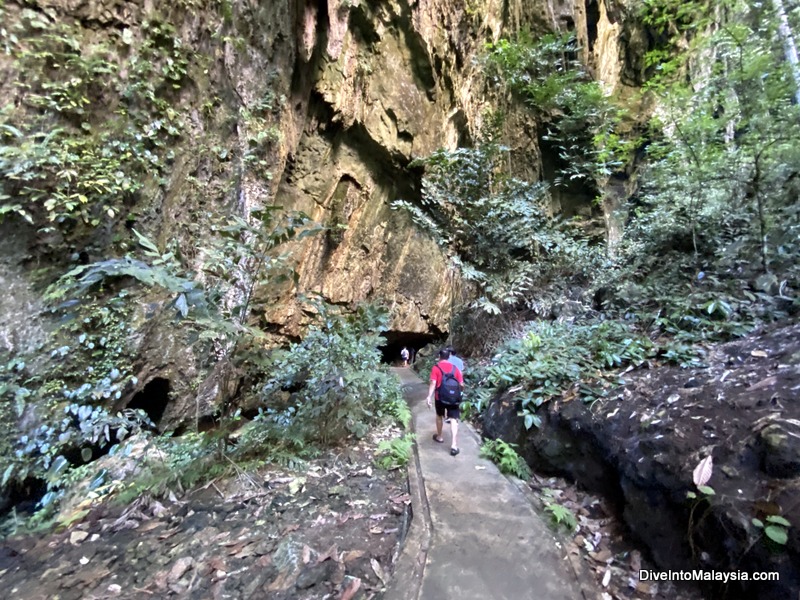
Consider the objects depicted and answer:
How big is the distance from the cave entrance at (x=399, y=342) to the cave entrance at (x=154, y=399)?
160 inches

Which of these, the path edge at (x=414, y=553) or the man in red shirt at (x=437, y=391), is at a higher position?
the man in red shirt at (x=437, y=391)

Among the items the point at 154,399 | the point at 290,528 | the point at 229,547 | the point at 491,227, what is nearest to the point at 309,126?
the point at 491,227

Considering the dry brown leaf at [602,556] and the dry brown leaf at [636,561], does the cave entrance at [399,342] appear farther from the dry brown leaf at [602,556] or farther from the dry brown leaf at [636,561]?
the dry brown leaf at [636,561]

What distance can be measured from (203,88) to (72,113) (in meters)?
1.83

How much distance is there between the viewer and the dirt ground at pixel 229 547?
8.07 ft

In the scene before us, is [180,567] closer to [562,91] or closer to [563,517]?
[563,517]

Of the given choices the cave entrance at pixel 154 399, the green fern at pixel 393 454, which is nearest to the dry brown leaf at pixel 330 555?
the green fern at pixel 393 454

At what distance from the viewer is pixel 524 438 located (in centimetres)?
482

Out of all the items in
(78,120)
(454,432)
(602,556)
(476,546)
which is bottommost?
(602,556)

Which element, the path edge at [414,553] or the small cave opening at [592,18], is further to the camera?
the small cave opening at [592,18]

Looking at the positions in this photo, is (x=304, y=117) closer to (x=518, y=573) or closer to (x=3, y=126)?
(x=3, y=126)

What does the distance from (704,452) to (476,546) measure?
1966mm

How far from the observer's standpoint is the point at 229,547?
2822mm

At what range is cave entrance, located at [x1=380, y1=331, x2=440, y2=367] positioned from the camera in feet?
38.3
